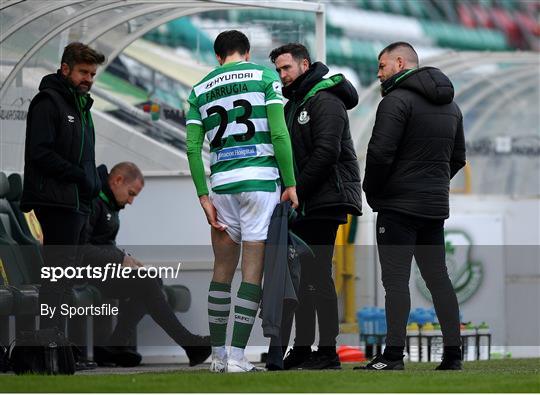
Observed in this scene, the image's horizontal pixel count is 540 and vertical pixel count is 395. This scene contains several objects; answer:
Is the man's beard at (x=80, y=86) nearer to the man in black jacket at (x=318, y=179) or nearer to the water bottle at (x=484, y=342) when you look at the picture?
the man in black jacket at (x=318, y=179)

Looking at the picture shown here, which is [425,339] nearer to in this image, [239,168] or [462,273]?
[462,273]

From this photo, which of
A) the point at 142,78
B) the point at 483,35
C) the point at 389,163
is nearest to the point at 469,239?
the point at 142,78

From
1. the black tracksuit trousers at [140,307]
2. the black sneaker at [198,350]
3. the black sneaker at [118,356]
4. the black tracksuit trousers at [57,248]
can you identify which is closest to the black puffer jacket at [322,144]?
the black tracksuit trousers at [57,248]

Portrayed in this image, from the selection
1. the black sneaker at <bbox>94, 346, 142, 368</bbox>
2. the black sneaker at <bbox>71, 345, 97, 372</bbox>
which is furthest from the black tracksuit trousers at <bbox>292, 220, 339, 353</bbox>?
the black sneaker at <bbox>94, 346, 142, 368</bbox>

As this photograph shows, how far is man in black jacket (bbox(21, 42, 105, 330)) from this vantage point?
9.29 metres

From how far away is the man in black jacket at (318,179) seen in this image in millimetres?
9547

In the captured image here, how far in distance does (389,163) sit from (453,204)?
8689 millimetres

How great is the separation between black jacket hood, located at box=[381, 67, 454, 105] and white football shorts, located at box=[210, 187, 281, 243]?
1.13m

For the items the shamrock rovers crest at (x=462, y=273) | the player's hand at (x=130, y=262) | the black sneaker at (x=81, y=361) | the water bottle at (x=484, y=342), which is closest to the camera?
the black sneaker at (x=81, y=361)

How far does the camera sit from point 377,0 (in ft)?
166

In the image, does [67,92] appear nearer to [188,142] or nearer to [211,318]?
[188,142]

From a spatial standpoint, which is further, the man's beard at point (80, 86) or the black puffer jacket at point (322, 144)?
the man's beard at point (80, 86)

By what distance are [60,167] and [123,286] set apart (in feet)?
9.35

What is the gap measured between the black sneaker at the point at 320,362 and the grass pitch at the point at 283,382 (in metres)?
0.85
